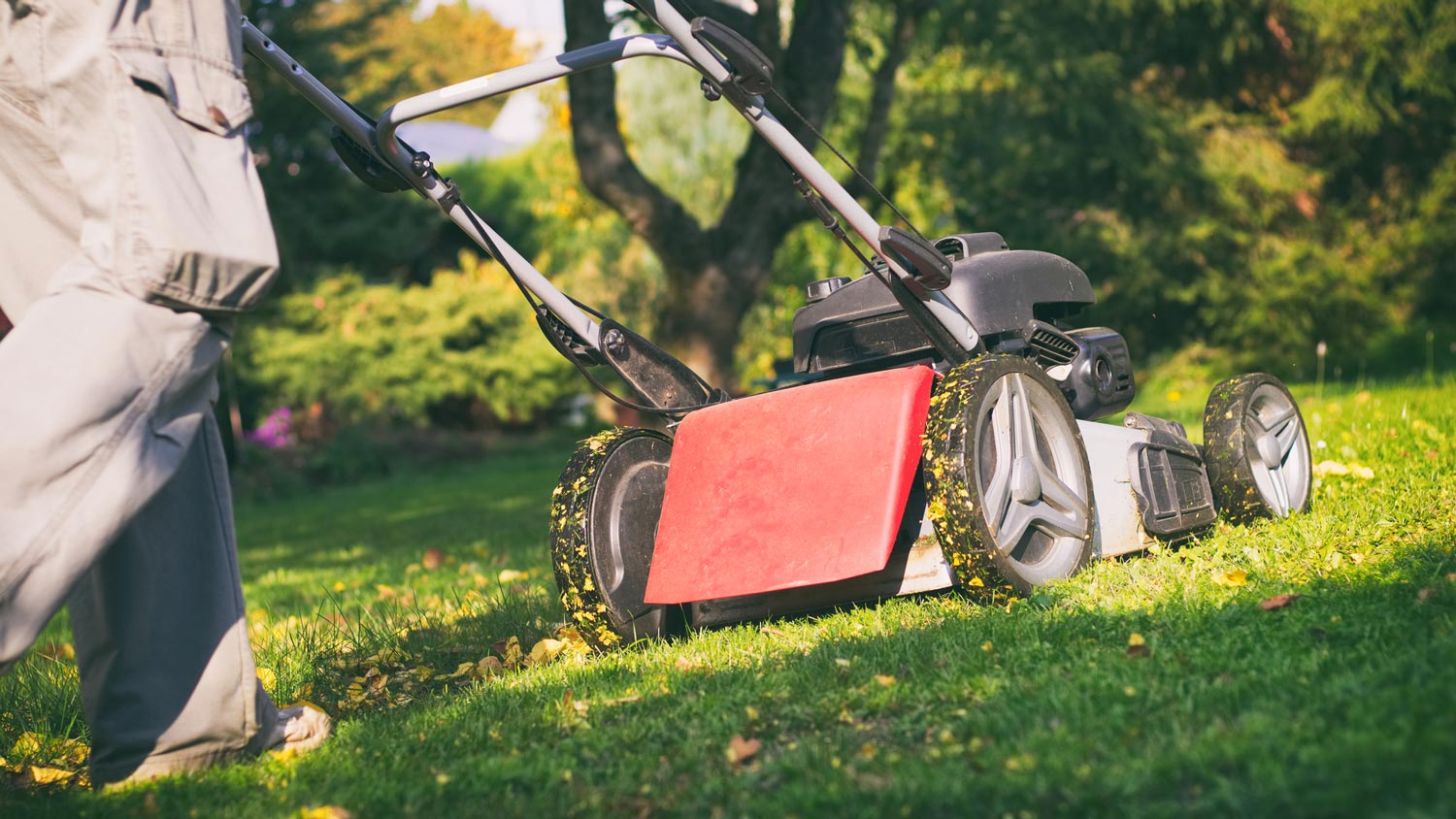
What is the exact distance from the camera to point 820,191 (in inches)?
135

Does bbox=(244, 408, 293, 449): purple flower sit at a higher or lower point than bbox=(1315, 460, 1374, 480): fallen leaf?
lower

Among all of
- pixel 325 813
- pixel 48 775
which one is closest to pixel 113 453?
pixel 325 813

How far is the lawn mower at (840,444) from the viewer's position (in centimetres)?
309

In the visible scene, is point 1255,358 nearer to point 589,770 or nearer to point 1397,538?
point 1397,538

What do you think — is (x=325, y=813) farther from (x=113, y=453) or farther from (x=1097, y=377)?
(x=1097, y=377)


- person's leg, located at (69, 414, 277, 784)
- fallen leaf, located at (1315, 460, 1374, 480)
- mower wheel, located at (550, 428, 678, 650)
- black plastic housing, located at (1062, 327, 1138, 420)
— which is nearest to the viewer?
person's leg, located at (69, 414, 277, 784)

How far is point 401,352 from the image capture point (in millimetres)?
17391

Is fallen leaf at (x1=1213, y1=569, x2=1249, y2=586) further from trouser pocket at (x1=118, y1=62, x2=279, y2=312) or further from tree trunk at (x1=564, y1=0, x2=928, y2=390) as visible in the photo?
tree trunk at (x1=564, y1=0, x2=928, y2=390)

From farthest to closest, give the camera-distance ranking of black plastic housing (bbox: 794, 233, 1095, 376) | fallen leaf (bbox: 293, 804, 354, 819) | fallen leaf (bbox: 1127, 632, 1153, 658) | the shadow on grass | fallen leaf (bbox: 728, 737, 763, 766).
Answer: black plastic housing (bbox: 794, 233, 1095, 376), fallen leaf (bbox: 1127, 632, 1153, 658), fallen leaf (bbox: 728, 737, 763, 766), fallen leaf (bbox: 293, 804, 354, 819), the shadow on grass

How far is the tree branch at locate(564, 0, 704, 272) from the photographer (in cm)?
784

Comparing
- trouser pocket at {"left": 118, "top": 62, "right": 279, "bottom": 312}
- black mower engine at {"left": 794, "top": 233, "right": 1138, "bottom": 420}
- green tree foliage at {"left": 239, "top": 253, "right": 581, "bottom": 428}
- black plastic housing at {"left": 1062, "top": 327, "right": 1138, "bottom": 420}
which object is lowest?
green tree foliage at {"left": 239, "top": 253, "right": 581, "bottom": 428}

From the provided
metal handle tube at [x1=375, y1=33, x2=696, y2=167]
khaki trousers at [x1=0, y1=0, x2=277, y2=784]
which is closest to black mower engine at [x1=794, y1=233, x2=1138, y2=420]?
metal handle tube at [x1=375, y1=33, x2=696, y2=167]

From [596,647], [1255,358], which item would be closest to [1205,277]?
[1255,358]

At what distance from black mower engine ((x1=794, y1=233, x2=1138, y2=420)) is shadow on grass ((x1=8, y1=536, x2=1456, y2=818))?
0.91 m
